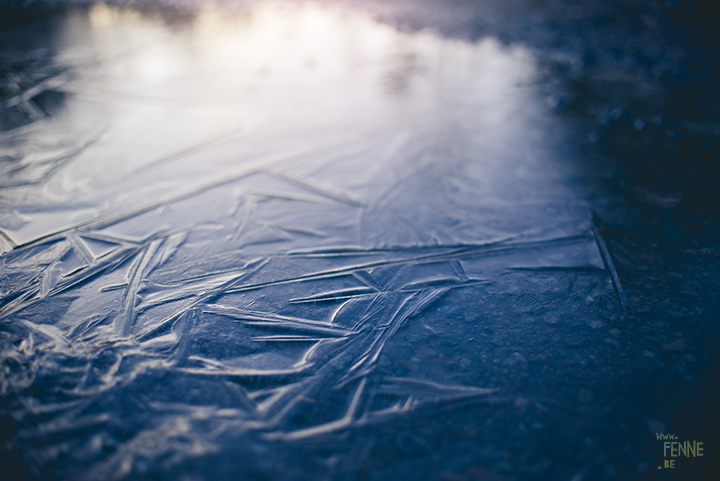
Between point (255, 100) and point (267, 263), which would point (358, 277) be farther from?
point (255, 100)

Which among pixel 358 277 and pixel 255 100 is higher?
pixel 255 100

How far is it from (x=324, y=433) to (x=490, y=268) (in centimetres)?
82

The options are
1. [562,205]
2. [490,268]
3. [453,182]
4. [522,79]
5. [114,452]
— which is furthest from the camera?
[522,79]

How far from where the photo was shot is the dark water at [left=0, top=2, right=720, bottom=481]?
3.00ft

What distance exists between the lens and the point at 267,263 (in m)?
1.42

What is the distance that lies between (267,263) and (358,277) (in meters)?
0.34

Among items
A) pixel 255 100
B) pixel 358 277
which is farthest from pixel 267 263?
pixel 255 100

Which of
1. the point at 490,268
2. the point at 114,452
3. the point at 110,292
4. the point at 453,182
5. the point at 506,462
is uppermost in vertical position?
the point at 453,182

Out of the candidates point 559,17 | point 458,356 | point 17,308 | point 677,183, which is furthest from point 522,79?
point 17,308

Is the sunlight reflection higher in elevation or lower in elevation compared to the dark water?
higher

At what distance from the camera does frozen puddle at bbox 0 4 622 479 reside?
96cm

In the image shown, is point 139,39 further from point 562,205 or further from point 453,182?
point 562,205

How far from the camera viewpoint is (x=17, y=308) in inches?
47.5

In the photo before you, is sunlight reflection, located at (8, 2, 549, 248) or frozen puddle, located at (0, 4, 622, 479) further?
sunlight reflection, located at (8, 2, 549, 248)
